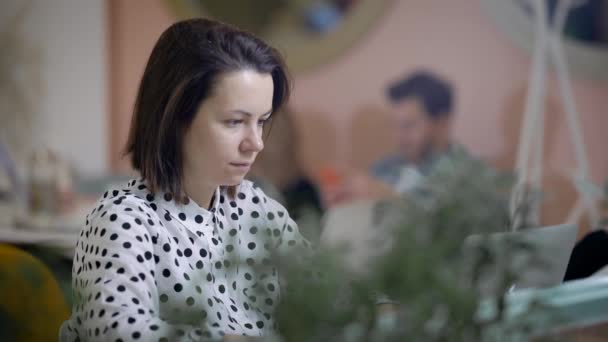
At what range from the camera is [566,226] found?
137 cm

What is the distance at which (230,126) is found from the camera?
49.5 inches

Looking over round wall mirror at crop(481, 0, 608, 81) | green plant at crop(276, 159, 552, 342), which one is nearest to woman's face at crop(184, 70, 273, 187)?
green plant at crop(276, 159, 552, 342)

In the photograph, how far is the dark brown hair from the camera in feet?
4.06

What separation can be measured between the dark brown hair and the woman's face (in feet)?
0.04

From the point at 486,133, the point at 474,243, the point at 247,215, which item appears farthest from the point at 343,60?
the point at 474,243

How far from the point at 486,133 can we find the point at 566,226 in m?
3.18

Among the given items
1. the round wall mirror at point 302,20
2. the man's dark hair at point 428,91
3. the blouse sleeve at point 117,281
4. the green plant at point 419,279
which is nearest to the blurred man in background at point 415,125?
the man's dark hair at point 428,91

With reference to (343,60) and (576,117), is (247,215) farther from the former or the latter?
(343,60)

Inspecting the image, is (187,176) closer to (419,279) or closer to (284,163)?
(419,279)

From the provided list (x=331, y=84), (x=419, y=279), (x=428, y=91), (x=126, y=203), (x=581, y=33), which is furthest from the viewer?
(x=331, y=84)

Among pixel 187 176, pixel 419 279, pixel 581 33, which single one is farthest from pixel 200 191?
pixel 581 33

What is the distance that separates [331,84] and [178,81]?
12.0ft

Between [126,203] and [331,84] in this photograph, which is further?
[331,84]

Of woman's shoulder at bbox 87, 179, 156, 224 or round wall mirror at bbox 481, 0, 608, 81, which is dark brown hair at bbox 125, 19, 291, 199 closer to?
woman's shoulder at bbox 87, 179, 156, 224
